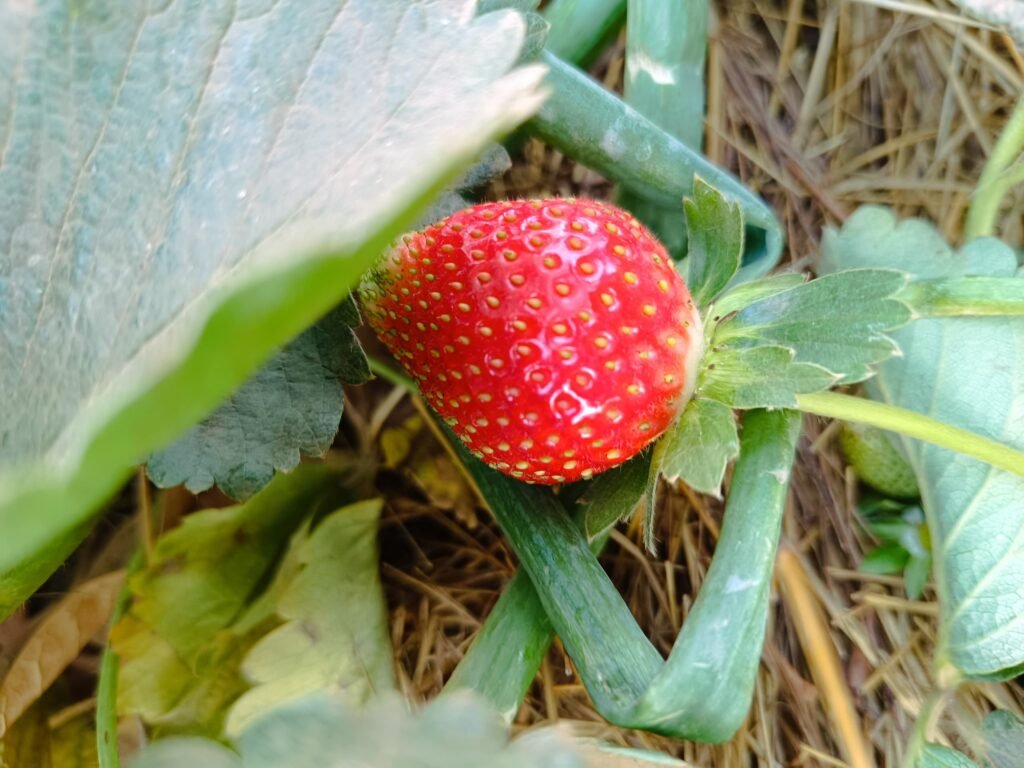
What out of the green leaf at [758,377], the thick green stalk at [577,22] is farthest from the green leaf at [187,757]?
the thick green stalk at [577,22]

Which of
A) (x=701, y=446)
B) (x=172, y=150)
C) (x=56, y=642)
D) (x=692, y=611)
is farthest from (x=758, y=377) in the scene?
(x=56, y=642)

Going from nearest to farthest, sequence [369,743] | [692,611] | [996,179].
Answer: [369,743] < [692,611] < [996,179]

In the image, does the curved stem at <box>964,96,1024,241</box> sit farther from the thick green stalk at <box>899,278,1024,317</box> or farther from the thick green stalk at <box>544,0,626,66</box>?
the thick green stalk at <box>544,0,626,66</box>

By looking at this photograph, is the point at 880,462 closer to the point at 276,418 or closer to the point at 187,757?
the point at 276,418

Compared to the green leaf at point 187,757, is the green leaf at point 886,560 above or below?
below

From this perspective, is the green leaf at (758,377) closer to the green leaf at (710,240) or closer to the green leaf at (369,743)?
the green leaf at (710,240)
